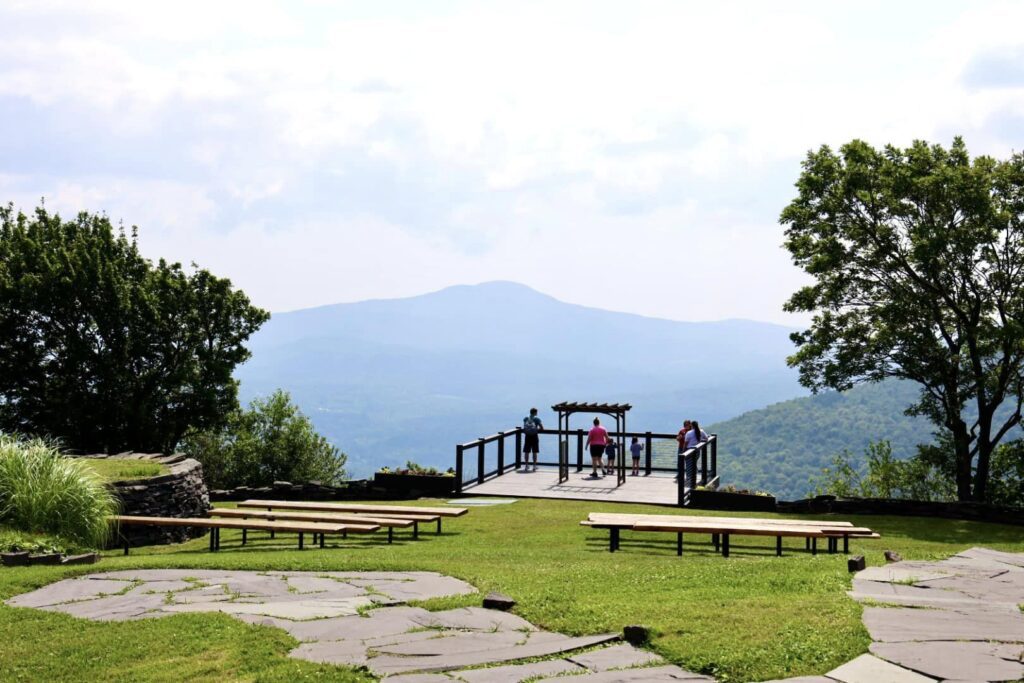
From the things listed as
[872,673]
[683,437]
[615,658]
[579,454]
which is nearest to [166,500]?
[615,658]

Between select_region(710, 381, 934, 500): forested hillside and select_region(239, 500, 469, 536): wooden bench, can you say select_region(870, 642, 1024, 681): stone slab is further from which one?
select_region(710, 381, 934, 500): forested hillside

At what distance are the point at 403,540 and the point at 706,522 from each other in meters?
4.41

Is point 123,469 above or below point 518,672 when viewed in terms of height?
above

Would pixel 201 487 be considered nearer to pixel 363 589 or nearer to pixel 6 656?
pixel 363 589

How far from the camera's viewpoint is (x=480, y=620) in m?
7.80

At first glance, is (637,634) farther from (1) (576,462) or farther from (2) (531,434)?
(1) (576,462)

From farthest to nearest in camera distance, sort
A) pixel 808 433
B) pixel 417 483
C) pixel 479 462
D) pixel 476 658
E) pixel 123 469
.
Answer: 1. pixel 808 433
2. pixel 479 462
3. pixel 417 483
4. pixel 123 469
5. pixel 476 658

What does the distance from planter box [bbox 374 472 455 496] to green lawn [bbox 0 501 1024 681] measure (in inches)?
342

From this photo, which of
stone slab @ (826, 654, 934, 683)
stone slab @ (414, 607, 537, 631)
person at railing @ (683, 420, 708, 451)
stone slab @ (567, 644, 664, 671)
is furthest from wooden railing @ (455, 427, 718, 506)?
stone slab @ (826, 654, 934, 683)

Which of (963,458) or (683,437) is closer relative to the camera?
(683,437)

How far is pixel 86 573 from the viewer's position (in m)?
10.6

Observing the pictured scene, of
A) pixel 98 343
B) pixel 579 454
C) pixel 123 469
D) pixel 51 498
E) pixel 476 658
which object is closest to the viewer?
pixel 476 658

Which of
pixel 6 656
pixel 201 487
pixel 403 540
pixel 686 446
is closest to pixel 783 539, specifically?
pixel 403 540

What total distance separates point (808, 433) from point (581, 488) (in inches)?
4802
